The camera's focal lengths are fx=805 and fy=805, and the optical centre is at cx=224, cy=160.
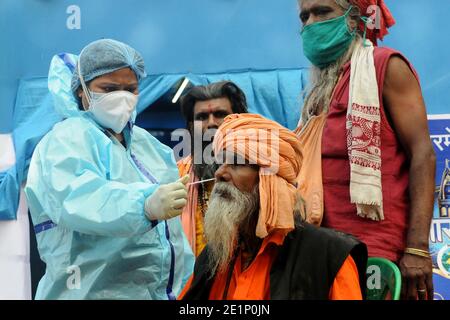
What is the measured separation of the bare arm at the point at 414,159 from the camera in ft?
10.6

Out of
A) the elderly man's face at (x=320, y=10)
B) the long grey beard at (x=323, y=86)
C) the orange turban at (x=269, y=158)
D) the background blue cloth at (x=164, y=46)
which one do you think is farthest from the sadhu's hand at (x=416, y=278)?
the background blue cloth at (x=164, y=46)

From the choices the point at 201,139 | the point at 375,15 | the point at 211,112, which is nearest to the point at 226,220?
the point at 375,15

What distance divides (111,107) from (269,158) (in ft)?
2.54

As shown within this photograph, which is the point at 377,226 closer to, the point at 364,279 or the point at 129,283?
the point at 364,279

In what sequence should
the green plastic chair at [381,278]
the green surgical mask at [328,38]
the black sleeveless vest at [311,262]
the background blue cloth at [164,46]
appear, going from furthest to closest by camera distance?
the background blue cloth at [164,46] → the green surgical mask at [328,38] → the green plastic chair at [381,278] → the black sleeveless vest at [311,262]

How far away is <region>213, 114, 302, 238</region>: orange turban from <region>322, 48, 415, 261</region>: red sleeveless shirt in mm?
237

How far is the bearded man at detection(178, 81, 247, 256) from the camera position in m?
4.39

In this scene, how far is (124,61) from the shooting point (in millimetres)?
3580

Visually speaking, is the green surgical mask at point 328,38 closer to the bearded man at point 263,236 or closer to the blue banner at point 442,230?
the bearded man at point 263,236

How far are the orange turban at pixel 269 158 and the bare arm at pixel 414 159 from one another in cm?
48

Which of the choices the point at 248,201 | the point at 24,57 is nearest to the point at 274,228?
the point at 248,201

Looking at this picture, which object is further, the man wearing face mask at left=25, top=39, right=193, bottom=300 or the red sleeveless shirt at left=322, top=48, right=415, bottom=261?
the red sleeveless shirt at left=322, top=48, right=415, bottom=261

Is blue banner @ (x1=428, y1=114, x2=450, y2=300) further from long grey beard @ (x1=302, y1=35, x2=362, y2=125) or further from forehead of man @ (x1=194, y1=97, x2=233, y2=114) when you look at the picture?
long grey beard @ (x1=302, y1=35, x2=362, y2=125)


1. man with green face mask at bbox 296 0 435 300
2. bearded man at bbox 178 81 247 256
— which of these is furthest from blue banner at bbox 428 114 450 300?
man with green face mask at bbox 296 0 435 300
